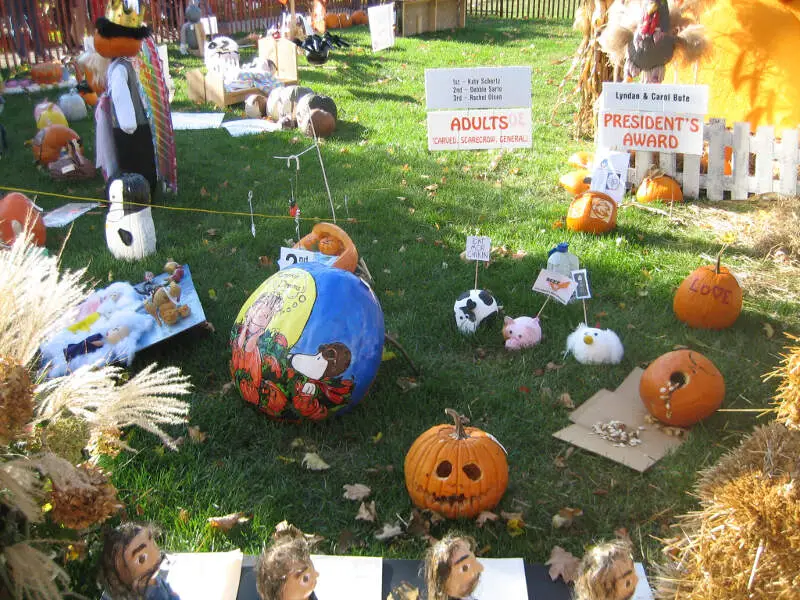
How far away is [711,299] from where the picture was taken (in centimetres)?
504

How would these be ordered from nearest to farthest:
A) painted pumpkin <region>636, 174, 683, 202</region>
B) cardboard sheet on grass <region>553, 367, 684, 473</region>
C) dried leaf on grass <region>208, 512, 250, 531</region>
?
dried leaf on grass <region>208, 512, 250, 531</region> → cardboard sheet on grass <region>553, 367, 684, 473</region> → painted pumpkin <region>636, 174, 683, 202</region>

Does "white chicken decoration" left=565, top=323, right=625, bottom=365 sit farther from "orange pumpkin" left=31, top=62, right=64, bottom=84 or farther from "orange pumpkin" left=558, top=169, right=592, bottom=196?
"orange pumpkin" left=31, top=62, right=64, bottom=84

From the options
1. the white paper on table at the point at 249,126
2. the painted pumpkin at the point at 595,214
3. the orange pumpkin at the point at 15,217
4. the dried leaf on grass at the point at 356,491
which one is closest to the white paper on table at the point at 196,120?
the white paper on table at the point at 249,126

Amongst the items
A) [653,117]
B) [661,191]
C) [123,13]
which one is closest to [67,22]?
[123,13]

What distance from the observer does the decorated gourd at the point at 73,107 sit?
1019 cm

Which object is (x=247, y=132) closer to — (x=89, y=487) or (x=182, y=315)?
(x=182, y=315)

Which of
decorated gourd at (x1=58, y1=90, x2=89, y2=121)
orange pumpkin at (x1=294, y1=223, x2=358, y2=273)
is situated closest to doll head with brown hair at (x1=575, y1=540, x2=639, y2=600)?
orange pumpkin at (x1=294, y1=223, x2=358, y2=273)

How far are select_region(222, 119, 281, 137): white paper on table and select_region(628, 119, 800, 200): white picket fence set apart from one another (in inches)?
185

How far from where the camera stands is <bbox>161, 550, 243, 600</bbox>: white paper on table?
2.99m

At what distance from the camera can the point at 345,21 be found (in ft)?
62.7

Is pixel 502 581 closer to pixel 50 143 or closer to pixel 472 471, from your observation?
pixel 472 471

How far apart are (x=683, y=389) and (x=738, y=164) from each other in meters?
4.26

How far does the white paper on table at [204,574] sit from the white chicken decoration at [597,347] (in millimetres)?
2553

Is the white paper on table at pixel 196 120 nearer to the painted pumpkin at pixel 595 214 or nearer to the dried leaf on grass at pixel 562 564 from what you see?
the painted pumpkin at pixel 595 214
